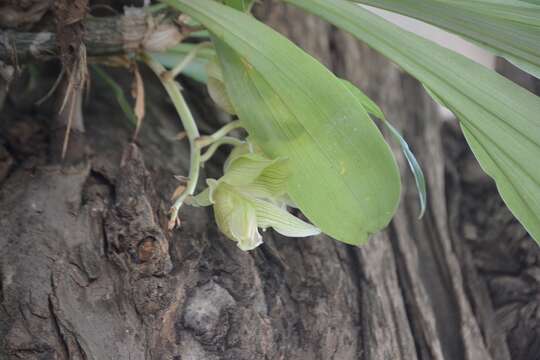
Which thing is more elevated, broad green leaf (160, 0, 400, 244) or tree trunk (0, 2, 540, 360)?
broad green leaf (160, 0, 400, 244)

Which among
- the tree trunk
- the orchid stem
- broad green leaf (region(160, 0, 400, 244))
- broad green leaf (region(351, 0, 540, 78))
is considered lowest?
the tree trunk

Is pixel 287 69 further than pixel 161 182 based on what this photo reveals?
No

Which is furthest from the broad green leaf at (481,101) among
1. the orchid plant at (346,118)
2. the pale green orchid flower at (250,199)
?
the pale green orchid flower at (250,199)

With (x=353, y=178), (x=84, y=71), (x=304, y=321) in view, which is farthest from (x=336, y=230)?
(x=84, y=71)

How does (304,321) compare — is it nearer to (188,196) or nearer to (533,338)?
(188,196)

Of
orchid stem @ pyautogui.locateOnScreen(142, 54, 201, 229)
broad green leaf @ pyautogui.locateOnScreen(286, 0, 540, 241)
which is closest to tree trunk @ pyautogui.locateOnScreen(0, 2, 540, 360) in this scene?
orchid stem @ pyautogui.locateOnScreen(142, 54, 201, 229)

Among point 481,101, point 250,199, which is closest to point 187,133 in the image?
point 250,199

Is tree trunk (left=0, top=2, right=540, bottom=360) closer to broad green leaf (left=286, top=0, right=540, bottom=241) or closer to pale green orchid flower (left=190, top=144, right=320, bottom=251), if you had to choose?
pale green orchid flower (left=190, top=144, right=320, bottom=251)
